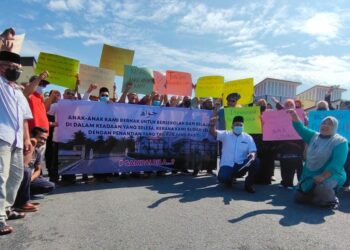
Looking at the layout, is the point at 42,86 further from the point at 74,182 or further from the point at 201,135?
the point at 201,135

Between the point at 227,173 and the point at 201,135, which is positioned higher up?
the point at 201,135

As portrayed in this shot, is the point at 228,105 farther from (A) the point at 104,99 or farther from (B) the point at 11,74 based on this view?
(B) the point at 11,74

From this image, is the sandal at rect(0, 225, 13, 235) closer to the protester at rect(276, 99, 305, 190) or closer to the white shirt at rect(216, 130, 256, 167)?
the white shirt at rect(216, 130, 256, 167)

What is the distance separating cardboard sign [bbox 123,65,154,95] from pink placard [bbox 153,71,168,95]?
0.53 metres

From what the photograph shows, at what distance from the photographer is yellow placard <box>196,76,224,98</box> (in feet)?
31.1

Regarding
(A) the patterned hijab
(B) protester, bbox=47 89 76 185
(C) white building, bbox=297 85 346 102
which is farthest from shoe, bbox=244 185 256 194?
(C) white building, bbox=297 85 346 102

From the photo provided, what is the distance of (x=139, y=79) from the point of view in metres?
8.41

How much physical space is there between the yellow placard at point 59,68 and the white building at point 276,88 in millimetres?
11490

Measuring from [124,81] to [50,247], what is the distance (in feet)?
16.2

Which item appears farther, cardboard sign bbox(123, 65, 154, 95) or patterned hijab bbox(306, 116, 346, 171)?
cardboard sign bbox(123, 65, 154, 95)

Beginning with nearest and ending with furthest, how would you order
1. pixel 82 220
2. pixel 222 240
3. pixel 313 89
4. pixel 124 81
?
pixel 222 240 < pixel 82 220 < pixel 124 81 < pixel 313 89

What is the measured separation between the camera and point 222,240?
13.6ft

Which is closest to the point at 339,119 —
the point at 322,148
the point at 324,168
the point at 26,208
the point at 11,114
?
the point at 322,148

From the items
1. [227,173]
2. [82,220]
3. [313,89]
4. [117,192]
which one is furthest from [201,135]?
[313,89]
